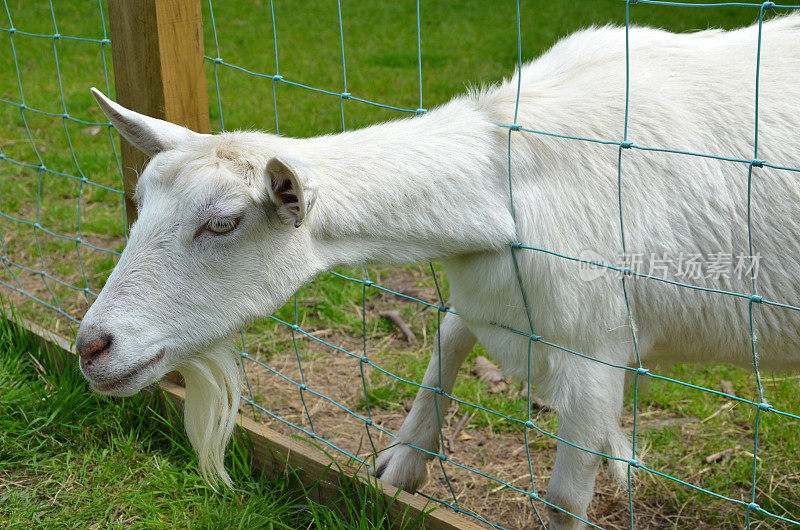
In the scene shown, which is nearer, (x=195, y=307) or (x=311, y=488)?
(x=195, y=307)

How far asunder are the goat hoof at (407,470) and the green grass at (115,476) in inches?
10.4

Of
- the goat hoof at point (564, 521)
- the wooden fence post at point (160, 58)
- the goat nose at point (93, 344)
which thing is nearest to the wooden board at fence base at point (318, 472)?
the goat hoof at point (564, 521)

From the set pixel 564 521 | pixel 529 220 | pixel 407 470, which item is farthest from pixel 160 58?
pixel 564 521

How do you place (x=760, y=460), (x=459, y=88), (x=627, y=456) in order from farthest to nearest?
(x=459, y=88) < (x=760, y=460) < (x=627, y=456)

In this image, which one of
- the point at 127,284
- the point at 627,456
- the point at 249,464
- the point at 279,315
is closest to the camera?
the point at 127,284

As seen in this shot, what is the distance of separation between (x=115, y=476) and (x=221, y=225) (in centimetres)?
125

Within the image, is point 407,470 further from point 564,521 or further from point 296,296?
point 296,296

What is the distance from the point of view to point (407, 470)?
2908 millimetres

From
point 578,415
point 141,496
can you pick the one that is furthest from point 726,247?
point 141,496

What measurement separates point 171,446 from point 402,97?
4.70 meters

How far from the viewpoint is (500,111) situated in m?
2.35

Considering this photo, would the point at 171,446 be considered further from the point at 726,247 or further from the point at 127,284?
the point at 726,247

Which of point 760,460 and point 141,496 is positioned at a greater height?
point 141,496

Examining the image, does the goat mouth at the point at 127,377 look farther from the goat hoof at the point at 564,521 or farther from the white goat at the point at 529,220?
the goat hoof at the point at 564,521
